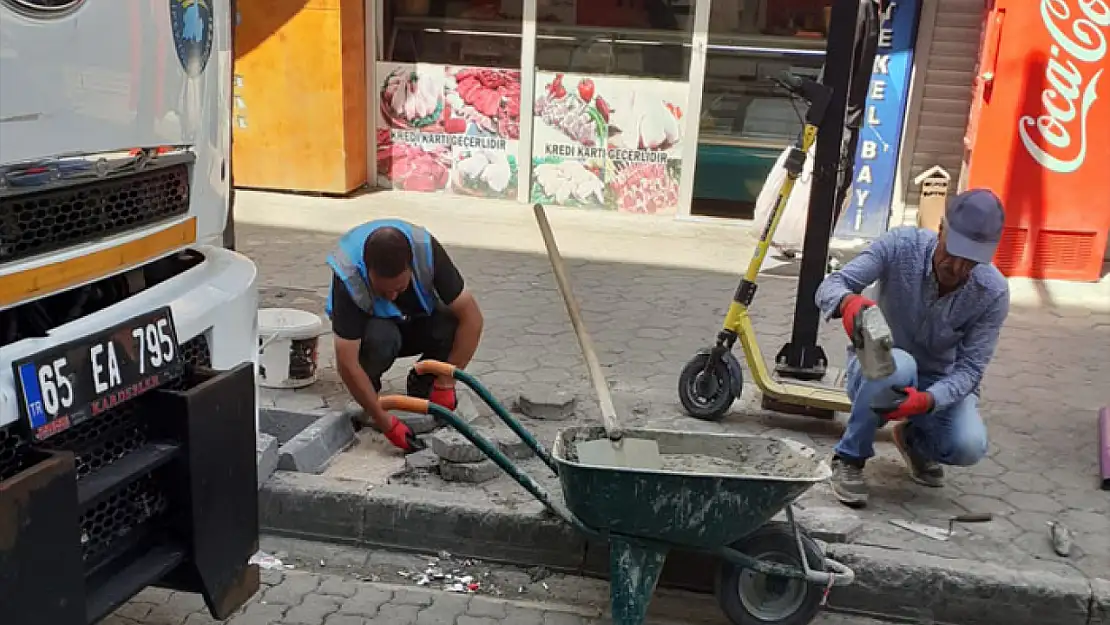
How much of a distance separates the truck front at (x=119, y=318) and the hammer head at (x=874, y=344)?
202 centimetres

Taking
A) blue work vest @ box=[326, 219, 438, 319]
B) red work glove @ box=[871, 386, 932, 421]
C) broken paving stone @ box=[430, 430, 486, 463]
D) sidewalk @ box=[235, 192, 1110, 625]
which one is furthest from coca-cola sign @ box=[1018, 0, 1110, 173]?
broken paving stone @ box=[430, 430, 486, 463]

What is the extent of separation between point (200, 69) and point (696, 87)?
649 cm

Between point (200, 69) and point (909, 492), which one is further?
point (909, 492)

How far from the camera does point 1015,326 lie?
21.1ft

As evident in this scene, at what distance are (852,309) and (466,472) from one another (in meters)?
1.59

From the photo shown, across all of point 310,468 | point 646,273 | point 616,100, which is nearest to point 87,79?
point 310,468

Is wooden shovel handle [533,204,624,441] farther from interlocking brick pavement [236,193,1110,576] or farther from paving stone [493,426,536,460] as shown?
interlocking brick pavement [236,193,1110,576]

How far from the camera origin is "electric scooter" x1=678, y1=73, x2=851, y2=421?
4328 mm

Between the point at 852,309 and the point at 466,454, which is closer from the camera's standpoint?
the point at 852,309

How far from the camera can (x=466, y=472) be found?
3939 millimetres

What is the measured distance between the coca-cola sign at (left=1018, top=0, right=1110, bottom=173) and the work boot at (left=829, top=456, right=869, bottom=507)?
13.7ft

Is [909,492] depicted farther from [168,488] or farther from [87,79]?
[87,79]

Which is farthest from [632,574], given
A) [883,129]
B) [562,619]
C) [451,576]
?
[883,129]

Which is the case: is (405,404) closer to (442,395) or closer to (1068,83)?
(442,395)
